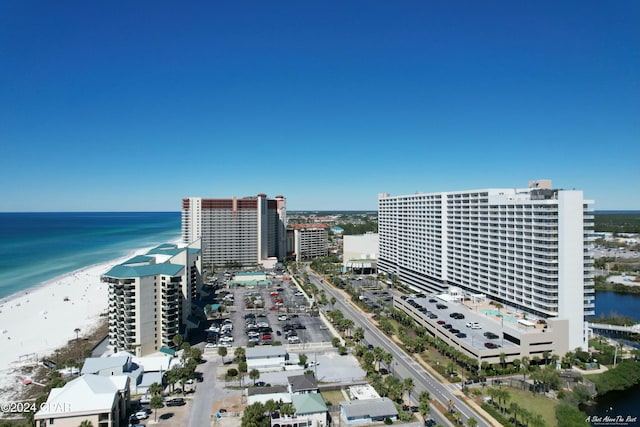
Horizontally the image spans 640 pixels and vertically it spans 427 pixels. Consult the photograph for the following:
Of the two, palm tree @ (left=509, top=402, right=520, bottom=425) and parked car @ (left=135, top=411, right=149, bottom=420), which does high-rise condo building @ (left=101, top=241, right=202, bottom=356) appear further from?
palm tree @ (left=509, top=402, right=520, bottom=425)

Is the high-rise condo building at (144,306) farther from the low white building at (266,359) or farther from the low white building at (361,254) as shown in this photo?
the low white building at (361,254)

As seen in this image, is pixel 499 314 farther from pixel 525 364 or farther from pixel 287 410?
pixel 287 410

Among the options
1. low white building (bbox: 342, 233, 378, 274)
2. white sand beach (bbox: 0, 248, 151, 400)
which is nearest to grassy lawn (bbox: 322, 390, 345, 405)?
white sand beach (bbox: 0, 248, 151, 400)

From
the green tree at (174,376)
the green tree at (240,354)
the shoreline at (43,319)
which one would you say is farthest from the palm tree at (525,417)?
the shoreline at (43,319)

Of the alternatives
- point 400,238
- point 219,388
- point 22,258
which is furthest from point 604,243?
point 22,258

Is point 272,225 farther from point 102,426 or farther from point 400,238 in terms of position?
point 102,426

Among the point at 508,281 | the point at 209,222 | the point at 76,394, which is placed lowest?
the point at 76,394

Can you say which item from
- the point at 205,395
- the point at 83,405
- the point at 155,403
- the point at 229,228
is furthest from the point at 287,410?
the point at 229,228
